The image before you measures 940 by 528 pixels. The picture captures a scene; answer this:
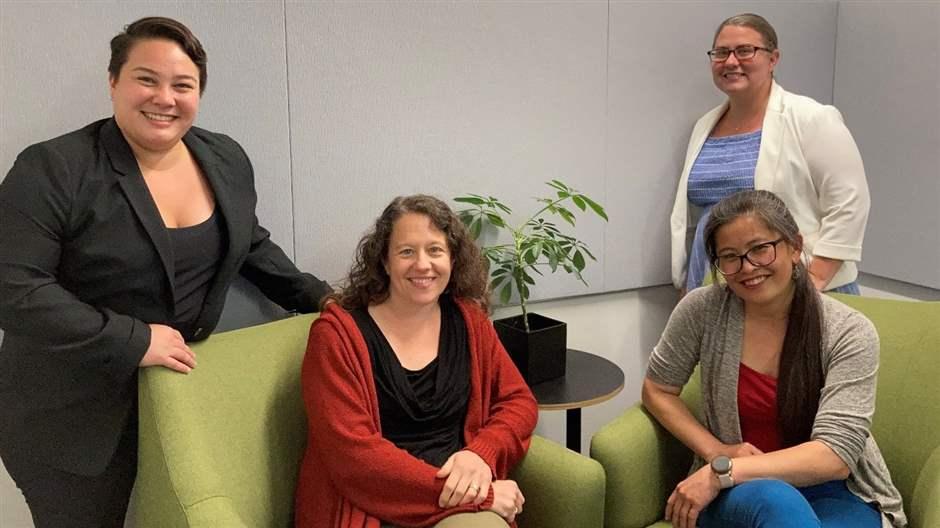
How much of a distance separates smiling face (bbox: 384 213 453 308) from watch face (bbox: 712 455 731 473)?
0.69 metres

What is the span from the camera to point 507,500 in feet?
5.82

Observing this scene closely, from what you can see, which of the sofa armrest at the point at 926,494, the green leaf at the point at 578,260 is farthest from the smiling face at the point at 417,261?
the sofa armrest at the point at 926,494

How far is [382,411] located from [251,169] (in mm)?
666

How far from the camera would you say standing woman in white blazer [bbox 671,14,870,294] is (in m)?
2.40

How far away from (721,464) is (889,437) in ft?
1.66

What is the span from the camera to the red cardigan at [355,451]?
5.63 ft

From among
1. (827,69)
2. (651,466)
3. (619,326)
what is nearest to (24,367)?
(651,466)

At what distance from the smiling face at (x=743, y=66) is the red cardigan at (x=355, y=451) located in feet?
4.15

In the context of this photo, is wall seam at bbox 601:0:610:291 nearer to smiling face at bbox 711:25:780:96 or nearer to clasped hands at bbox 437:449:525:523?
smiling face at bbox 711:25:780:96

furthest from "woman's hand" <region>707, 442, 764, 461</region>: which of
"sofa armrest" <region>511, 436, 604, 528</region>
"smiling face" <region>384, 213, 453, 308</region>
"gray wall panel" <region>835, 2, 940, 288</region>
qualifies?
"gray wall panel" <region>835, 2, 940, 288</region>

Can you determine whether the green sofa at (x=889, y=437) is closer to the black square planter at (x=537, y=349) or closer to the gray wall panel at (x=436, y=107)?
the black square planter at (x=537, y=349)

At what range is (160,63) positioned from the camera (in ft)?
5.55

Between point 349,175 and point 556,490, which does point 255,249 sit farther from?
point 556,490

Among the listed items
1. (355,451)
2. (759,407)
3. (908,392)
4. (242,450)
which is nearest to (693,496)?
(759,407)
